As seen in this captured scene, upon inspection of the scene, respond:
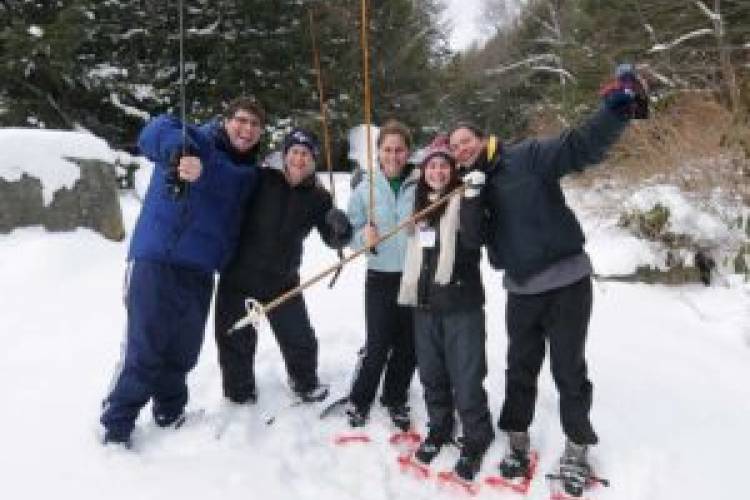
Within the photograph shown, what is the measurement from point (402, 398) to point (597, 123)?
6.08 feet

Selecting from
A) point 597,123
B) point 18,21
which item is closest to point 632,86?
point 597,123

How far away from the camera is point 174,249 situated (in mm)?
3756

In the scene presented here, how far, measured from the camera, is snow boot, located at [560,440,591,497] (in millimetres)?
3656

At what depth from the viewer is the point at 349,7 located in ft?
43.1

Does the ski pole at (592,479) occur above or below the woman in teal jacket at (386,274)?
below

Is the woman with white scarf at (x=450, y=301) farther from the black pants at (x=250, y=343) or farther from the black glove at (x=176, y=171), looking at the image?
the black glove at (x=176, y=171)

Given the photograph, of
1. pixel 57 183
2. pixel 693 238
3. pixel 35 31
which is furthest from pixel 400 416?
pixel 35 31

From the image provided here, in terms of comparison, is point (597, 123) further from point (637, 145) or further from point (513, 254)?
point (637, 145)

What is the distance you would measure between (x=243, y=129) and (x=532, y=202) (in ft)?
4.78

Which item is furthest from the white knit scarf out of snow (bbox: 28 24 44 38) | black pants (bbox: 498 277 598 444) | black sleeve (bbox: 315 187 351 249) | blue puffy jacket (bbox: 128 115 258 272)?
snow (bbox: 28 24 44 38)

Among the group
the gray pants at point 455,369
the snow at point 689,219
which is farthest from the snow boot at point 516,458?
the snow at point 689,219

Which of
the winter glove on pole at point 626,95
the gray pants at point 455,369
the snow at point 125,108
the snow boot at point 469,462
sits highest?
the snow at point 125,108

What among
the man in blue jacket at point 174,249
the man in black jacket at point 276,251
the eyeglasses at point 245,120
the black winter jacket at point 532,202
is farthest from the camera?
the man in black jacket at point 276,251

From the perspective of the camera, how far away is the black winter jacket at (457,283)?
3.73 meters
